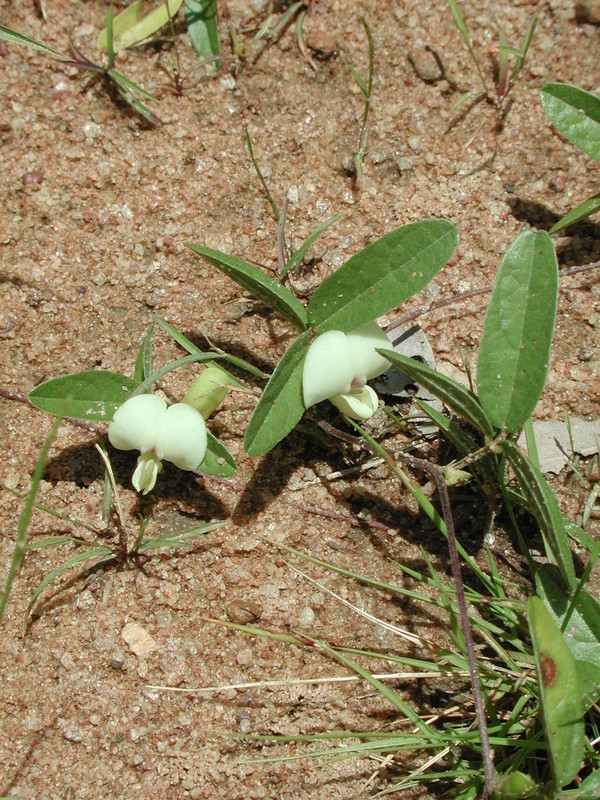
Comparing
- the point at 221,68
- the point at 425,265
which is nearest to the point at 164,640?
the point at 425,265

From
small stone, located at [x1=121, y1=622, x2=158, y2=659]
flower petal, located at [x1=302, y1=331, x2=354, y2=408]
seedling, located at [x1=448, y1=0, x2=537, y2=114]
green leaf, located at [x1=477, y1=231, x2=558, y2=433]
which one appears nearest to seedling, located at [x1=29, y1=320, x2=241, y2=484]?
flower petal, located at [x1=302, y1=331, x2=354, y2=408]

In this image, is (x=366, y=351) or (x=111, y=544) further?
(x=111, y=544)

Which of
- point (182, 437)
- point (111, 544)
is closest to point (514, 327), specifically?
point (182, 437)

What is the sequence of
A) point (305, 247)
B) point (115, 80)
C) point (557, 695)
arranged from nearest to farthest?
point (557, 695) → point (305, 247) → point (115, 80)

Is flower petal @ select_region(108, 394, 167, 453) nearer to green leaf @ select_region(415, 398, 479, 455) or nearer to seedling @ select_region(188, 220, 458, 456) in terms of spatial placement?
seedling @ select_region(188, 220, 458, 456)

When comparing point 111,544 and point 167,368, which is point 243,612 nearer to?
point 111,544

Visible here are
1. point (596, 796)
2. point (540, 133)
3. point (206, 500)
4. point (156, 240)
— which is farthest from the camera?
point (540, 133)

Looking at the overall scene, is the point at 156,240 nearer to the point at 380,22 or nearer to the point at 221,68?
the point at 221,68
